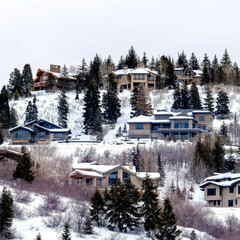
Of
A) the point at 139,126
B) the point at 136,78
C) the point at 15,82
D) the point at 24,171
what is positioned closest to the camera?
the point at 24,171

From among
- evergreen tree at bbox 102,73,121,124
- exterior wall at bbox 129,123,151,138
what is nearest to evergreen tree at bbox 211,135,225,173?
exterior wall at bbox 129,123,151,138

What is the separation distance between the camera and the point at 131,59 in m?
113

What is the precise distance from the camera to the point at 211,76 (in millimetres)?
104438

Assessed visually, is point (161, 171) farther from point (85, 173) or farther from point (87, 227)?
point (87, 227)

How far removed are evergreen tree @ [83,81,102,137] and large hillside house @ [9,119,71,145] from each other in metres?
3.72

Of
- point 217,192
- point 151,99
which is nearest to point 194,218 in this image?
point 217,192

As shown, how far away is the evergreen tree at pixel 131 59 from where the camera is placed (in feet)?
367

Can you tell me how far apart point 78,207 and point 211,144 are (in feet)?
94.4

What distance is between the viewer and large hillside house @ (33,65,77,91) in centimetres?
10425

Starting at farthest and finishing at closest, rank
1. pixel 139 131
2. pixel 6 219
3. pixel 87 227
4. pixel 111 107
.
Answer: pixel 111 107, pixel 139 131, pixel 87 227, pixel 6 219

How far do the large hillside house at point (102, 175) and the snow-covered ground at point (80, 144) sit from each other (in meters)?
5.59

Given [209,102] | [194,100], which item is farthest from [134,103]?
→ [209,102]

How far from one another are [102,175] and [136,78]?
47639 mm

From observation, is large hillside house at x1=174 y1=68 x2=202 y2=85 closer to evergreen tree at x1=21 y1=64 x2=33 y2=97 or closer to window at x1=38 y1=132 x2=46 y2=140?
evergreen tree at x1=21 y1=64 x2=33 y2=97
